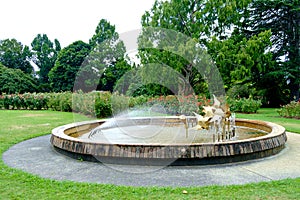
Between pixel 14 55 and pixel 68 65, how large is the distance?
14.9m

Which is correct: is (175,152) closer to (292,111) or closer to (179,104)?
(179,104)

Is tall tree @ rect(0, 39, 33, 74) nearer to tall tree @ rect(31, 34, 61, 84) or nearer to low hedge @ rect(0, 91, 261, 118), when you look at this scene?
tall tree @ rect(31, 34, 61, 84)

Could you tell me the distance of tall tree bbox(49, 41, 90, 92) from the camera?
3347 centimetres

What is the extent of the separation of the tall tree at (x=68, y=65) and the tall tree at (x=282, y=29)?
19510mm

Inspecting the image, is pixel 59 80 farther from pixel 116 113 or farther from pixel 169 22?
pixel 116 113

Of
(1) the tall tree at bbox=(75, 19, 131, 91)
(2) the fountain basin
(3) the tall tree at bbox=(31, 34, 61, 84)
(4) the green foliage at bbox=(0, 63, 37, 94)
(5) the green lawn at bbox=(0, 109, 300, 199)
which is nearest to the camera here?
(5) the green lawn at bbox=(0, 109, 300, 199)

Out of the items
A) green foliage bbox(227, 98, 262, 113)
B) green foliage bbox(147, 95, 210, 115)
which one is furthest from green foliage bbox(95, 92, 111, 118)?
green foliage bbox(227, 98, 262, 113)

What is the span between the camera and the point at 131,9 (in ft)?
26.2

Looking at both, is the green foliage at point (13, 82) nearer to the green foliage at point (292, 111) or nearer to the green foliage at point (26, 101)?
the green foliage at point (26, 101)

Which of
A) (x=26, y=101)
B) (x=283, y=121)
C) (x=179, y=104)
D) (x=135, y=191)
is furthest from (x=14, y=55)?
(x=135, y=191)

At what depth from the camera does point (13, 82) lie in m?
32.8

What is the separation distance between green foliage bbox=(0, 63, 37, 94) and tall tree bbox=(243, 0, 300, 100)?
27415 millimetres

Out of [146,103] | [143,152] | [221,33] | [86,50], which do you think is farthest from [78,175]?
[86,50]

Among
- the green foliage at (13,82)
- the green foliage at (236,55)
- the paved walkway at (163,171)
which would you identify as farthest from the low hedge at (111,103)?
the green foliage at (13,82)
